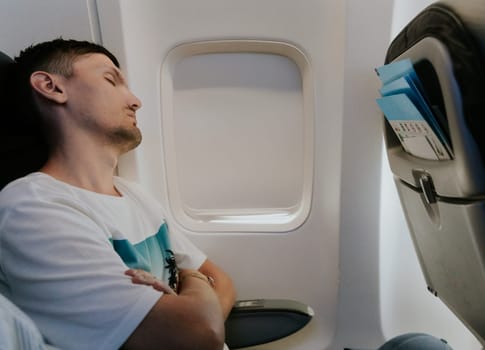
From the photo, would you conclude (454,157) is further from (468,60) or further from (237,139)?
(237,139)

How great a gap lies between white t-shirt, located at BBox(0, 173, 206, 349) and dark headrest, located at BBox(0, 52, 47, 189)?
17 cm

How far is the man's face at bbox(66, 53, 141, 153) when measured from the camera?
1050mm

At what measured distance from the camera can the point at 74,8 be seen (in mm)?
1267

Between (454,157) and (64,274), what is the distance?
0.72 m

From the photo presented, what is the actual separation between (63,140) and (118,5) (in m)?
0.53

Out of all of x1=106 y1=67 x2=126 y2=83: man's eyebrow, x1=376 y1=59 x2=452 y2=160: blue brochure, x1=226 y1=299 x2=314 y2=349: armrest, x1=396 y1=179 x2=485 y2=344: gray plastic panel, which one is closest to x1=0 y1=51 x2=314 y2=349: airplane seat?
x1=226 y1=299 x2=314 y2=349: armrest

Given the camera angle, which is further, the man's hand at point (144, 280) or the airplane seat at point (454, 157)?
the man's hand at point (144, 280)

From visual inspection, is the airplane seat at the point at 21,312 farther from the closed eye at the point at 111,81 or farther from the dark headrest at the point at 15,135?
the closed eye at the point at 111,81

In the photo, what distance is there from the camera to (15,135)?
99 cm

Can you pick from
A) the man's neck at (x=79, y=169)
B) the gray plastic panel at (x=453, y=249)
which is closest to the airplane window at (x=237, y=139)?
the man's neck at (x=79, y=169)

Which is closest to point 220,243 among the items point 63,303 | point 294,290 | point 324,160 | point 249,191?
point 249,191

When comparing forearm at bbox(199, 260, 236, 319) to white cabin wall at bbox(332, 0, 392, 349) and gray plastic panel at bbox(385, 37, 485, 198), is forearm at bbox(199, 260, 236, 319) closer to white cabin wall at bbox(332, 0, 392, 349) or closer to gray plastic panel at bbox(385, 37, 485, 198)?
white cabin wall at bbox(332, 0, 392, 349)

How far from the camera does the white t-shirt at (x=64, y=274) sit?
73 cm

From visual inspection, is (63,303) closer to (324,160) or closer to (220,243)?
(220,243)
